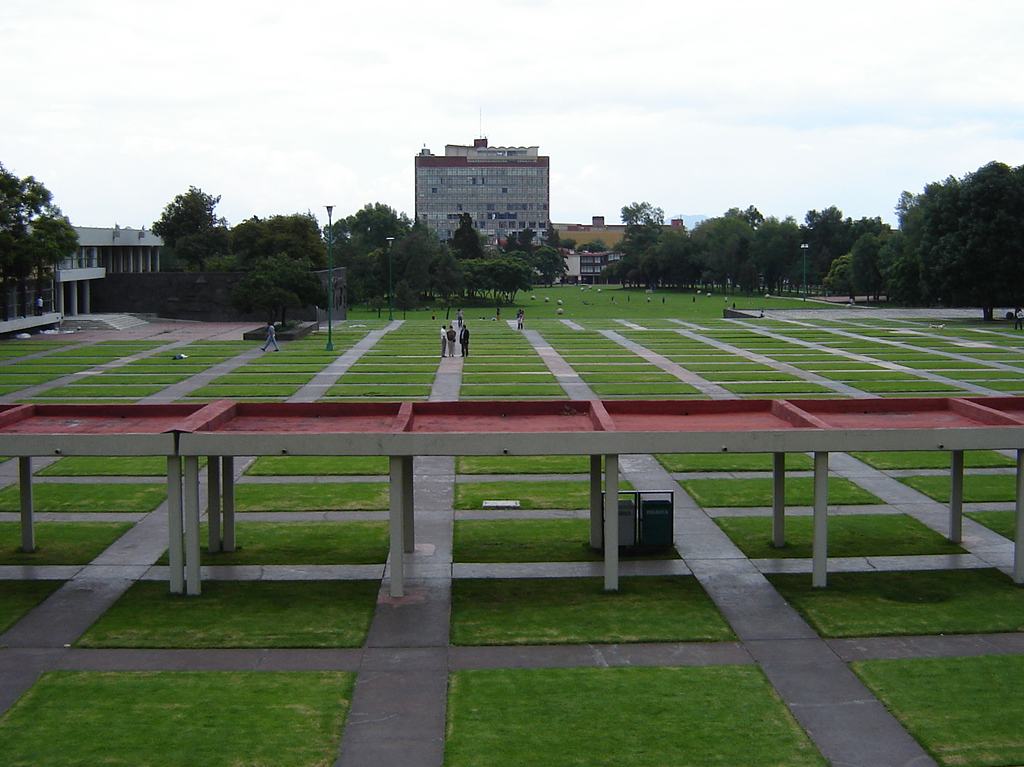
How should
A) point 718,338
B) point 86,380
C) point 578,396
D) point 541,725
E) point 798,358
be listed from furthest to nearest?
point 718,338
point 798,358
point 86,380
point 578,396
point 541,725

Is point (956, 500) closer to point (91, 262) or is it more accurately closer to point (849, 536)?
point (849, 536)

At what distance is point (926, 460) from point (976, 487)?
3.26 metres

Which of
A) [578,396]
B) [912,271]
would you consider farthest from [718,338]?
[912,271]

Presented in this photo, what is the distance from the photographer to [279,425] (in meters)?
21.2

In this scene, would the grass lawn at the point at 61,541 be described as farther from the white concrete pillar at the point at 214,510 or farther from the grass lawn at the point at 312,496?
the grass lawn at the point at 312,496

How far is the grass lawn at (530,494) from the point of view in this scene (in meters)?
26.2

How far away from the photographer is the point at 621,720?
47.0 feet

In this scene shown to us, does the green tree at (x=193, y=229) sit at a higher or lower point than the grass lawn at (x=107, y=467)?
higher

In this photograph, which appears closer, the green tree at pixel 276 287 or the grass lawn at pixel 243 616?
the grass lawn at pixel 243 616

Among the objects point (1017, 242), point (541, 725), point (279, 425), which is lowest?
point (541, 725)

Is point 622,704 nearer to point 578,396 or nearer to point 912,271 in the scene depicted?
point 578,396

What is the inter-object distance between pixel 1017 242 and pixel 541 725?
237ft

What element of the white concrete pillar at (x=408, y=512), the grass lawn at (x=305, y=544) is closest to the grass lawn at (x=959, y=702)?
the white concrete pillar at (x=408, y=512)

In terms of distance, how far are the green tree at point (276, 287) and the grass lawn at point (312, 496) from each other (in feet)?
134
